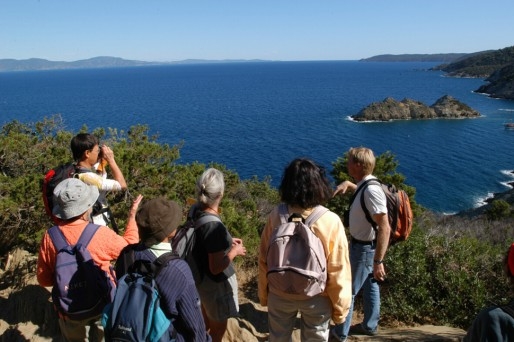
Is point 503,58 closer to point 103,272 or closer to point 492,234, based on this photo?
point 492,234

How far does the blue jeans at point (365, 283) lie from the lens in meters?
3.63

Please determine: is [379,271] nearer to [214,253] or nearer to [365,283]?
[365,283]

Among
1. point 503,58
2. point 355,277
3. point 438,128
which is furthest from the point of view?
point 503,58

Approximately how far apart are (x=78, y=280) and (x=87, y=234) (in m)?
0.31

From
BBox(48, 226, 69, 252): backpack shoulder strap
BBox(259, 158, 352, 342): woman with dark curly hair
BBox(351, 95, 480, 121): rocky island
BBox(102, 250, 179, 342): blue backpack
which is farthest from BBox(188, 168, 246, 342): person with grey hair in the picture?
BBox(351, 95, 480, 121): rocky island

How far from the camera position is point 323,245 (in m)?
2.71

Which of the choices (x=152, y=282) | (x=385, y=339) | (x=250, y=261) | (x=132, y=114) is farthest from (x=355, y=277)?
(x=132, y=114)

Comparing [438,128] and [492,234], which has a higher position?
[492,234]

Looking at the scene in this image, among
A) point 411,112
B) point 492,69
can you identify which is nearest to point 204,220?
point 411,112

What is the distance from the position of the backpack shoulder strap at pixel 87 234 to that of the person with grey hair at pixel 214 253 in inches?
27.8

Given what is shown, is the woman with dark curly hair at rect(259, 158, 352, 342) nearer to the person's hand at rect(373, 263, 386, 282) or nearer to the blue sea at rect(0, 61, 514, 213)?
the person's hand at rect(373, 263, 386, 282)

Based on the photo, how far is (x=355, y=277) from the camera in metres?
3.69

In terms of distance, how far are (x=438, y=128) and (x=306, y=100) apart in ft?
119

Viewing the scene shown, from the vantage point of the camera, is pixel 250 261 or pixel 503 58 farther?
pixel 503 58
